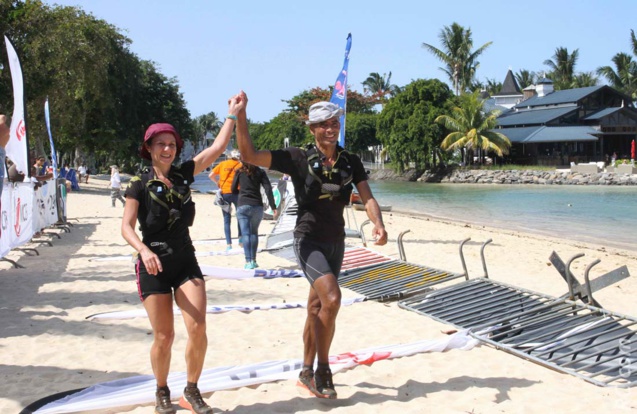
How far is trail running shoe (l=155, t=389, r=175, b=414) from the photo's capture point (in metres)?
3.92

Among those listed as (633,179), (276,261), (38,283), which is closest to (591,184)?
(633,179)

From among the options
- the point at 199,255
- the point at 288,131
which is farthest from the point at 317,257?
the point at 288,131

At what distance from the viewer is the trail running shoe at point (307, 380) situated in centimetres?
434

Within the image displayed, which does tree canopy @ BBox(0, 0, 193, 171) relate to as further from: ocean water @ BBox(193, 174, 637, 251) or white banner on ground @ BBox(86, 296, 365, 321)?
white banner on ground @ BBox(86, 296, 365, 321)

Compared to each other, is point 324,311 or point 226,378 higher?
point 324,311

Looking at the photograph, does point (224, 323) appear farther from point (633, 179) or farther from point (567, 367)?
point (633, 179)

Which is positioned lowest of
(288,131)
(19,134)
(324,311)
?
(324,311)

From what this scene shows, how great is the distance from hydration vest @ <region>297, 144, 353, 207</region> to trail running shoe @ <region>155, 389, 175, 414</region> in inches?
56.6

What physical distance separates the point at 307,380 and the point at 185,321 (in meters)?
1.04

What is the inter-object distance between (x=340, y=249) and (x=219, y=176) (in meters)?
7.06

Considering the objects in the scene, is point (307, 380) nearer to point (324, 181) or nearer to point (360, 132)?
point (324, 181)

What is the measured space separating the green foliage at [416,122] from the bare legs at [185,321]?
5902 cm

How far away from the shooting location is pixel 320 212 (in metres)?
4.28

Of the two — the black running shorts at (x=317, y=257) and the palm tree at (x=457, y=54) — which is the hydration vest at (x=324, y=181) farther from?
the palm tree at (x=457, y=54)
